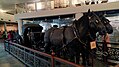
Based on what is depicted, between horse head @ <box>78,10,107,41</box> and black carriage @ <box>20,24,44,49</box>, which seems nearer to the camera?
horse head @ <box>78,10,107,41</box>

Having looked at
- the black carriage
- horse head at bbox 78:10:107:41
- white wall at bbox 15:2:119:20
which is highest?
white wall at bbox 15:2:119:20

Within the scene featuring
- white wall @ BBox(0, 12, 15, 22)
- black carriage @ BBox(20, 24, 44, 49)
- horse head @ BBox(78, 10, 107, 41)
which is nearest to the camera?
horse head @ BBox(78, 10, 107, 41)

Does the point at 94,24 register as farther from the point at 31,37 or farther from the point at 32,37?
the point at 31,37

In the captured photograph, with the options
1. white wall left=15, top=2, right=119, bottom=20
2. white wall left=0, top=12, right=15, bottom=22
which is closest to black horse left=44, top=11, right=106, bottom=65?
white wall left=15, top=2, right=119, bottom=20

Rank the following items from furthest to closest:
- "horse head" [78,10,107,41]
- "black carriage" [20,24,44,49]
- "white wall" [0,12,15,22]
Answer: "white wall" [0,12,15,22] < "black carriage" [20,24,44,49] < "horse head" [78,10,107,41]

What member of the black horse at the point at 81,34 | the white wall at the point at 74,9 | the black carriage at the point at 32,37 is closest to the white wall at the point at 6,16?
the white wall at the point at 74,9

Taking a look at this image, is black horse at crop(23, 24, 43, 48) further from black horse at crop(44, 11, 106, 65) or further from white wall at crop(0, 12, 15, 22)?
white wall at crop(0, 12, 15, 22)

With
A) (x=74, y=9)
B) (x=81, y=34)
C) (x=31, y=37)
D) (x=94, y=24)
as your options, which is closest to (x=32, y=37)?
(x=31, y=37)

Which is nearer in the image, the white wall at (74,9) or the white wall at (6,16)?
the white wall at (74,9)

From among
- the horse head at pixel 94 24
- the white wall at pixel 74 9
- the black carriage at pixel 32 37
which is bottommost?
the black carriage at pixel 32 37


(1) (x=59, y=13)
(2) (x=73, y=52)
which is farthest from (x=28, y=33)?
(2) (x=73, y=52)

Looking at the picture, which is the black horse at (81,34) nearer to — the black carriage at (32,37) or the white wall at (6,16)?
the black carriage at (32,37)

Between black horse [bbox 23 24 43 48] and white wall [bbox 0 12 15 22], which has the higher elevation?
white wall [bbox 0 12 15 22]

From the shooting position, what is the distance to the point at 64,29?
4113mm
